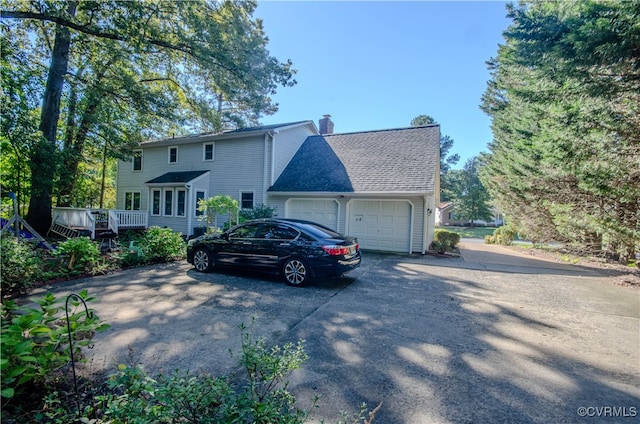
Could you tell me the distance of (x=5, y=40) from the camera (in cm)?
931

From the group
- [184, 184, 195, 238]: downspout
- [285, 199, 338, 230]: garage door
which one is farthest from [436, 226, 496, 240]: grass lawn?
[184, 184, 195, 238]: downspout

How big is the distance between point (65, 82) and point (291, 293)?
15.0 metres

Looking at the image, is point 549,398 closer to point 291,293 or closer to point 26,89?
point 291,293

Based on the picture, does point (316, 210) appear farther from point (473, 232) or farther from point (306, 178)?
point (473, 232)

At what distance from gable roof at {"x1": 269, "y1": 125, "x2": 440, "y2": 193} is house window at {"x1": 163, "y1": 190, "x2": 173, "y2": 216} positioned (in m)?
6.16

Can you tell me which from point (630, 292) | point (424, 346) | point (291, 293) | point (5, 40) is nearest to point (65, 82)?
point (5, 40)

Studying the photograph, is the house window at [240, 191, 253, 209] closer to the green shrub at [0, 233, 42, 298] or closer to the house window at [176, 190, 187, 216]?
the house window at [176, 190, 187, 216]

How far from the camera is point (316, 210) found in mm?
13680

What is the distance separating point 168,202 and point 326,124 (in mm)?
11606

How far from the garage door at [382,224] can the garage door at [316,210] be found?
85 cm

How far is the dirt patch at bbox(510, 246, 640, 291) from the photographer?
25.4 ft

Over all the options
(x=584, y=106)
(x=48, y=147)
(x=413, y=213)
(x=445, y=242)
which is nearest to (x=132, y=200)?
(x=48, y=147)

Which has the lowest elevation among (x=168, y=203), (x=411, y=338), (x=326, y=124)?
(x=411, y=338)

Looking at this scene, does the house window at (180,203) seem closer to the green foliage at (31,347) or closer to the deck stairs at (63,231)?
the deck stairs at (63,231)
